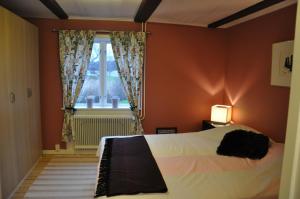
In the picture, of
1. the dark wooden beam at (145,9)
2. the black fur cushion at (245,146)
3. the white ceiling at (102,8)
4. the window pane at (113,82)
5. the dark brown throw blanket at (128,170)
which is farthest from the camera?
the window pane at (113,82)

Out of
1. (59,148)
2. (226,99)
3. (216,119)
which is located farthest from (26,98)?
(226,99)

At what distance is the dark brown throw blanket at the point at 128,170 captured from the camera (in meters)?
1.78

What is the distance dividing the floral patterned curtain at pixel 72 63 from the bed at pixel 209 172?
126cm

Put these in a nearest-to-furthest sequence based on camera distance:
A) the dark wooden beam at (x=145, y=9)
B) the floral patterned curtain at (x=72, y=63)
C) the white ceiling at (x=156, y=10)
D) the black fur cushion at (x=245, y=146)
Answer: the black fur cushion at (x=245, y=146) < the dark wooden beam at (x=145, y=9) < the white ceiling at (x=156, y=10) < the floral patterned curtain at (x=72, y=63)

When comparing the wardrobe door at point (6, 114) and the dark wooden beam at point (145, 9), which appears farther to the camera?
the dark wooden beam at point (145, 9)

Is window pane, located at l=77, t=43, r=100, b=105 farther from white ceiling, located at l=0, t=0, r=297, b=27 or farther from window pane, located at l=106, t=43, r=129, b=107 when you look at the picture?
white ceiling, located at l=0, t=0, r=297, b=27

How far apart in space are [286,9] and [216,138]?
1.71 m

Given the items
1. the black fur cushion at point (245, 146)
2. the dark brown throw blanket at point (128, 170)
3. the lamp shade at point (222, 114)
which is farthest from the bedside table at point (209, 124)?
the dark brown throw blanket at point (128, 170)

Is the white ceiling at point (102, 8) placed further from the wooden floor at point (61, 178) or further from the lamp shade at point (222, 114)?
the wooden floor at point (61, 178)

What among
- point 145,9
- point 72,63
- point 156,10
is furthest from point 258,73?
point 72,63

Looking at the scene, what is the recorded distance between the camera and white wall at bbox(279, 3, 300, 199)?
0.64m

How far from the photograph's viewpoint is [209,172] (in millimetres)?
2129

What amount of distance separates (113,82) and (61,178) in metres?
1.71

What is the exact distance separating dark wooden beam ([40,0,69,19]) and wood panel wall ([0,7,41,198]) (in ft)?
1.25
